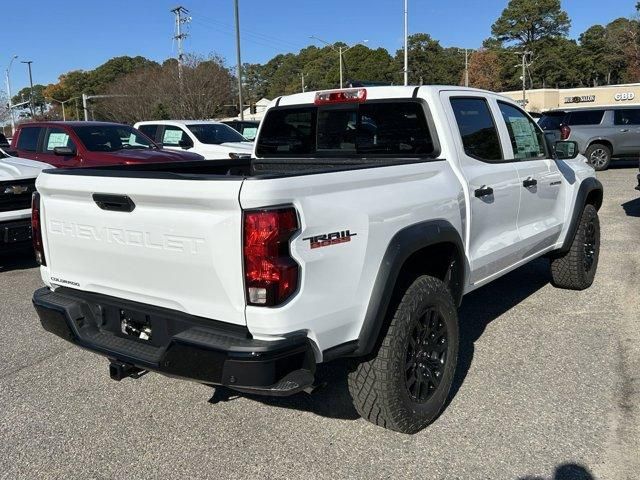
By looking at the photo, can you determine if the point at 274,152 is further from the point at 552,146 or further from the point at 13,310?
the point at 13,310

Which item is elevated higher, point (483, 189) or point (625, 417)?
point (483, 189)

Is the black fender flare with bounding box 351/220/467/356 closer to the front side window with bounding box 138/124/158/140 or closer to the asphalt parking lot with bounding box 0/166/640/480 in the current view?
the asphalt parking lot with bounding box 0/166/640/480

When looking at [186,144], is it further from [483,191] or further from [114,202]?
[114,202]

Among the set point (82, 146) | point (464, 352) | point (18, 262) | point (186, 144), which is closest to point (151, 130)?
point (186, 144)

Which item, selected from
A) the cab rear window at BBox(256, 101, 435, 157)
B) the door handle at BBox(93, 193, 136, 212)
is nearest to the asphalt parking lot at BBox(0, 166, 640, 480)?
the door handle at BBox(93, 193, 136, 212)

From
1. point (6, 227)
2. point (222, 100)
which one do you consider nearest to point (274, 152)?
point (6, 227)

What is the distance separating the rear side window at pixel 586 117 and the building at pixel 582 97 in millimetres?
51964

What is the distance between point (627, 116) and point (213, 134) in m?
11.5

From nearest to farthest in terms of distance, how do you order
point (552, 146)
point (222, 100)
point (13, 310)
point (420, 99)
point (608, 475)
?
point (608, 475) → point (420, 99) → point (552, 146) → point (13, 310) → point (222, 100)

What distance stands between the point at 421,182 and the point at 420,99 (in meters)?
0.75

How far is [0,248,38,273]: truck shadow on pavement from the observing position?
7648 mm

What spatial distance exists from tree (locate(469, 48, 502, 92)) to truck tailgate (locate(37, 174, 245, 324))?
93.2 m

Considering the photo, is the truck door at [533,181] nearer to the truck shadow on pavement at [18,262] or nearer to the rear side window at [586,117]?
the truck shadow on pavement at [18,262]

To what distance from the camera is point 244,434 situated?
337 centimetres
